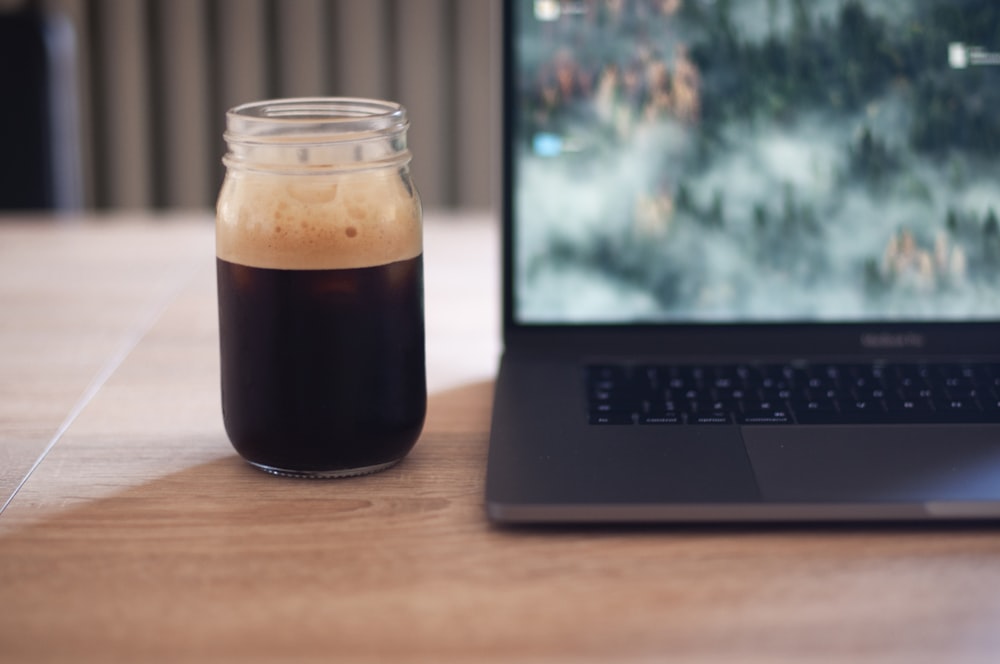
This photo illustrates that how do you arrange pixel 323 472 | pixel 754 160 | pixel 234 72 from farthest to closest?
pixel 234 72 → pixel 754 160 → pixel 323 472

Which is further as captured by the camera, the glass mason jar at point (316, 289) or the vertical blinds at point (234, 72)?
the vertical blinds at point (234, 72)

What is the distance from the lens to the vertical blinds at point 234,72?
7.57 ft

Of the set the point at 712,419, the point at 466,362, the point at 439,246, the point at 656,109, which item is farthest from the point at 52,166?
the point at 712,419

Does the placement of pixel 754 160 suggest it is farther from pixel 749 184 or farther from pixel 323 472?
pixel 323 472

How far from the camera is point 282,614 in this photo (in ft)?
1.51

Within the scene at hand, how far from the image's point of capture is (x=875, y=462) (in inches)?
22.6

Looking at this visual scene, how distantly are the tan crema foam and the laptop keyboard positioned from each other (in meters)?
0.16

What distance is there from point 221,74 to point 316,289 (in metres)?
1.91

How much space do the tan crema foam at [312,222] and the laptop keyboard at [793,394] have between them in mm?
163

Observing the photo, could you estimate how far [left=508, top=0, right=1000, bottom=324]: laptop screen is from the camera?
739 millimetres

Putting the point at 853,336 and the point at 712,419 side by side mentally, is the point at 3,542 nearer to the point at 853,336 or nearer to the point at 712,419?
the point at 712,419

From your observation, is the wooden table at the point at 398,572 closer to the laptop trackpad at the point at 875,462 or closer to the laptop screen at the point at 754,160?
the laptop trackpad at the point at 875,462

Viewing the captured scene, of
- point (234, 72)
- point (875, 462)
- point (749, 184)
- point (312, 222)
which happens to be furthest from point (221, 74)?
point (875, 462)

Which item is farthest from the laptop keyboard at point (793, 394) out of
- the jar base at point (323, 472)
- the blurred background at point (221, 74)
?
the blurred background at point (221, 74)
